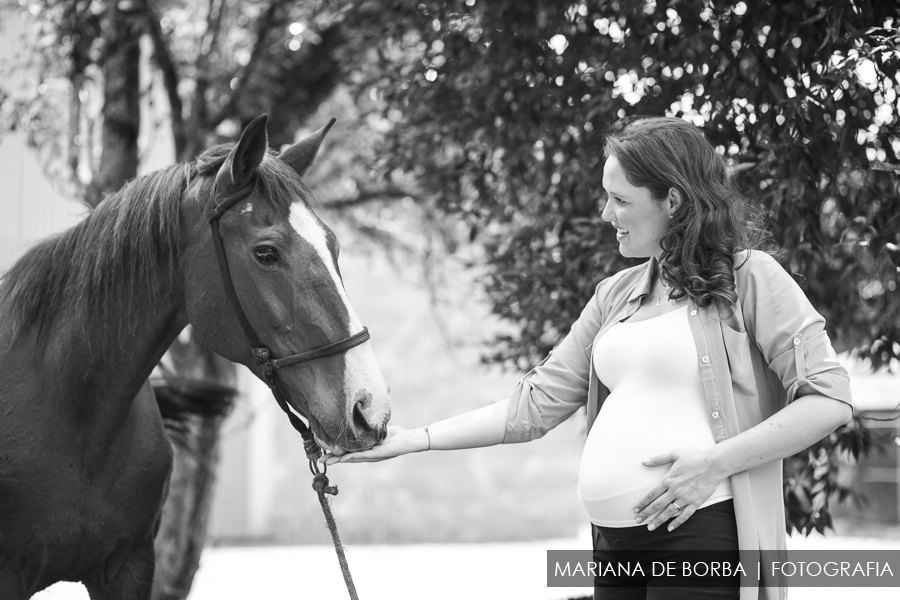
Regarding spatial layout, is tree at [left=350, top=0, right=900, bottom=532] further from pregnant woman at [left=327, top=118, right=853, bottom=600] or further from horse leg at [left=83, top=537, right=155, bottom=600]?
horse leg at [left=83, top=537, right=155, bottom=600]

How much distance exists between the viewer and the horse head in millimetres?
2139

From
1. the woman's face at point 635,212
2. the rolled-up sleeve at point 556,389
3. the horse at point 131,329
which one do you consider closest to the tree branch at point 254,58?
the horse at point 131,329

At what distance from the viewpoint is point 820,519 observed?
354 cm

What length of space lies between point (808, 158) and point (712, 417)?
1.63 m

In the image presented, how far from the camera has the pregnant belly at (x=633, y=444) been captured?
1.88m

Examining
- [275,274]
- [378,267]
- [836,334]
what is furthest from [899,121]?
[378,267]

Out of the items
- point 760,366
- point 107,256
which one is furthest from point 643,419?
point 107,256

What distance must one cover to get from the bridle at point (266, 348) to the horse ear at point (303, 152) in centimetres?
31

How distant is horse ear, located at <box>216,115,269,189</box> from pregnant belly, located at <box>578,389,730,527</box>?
1.14 metres

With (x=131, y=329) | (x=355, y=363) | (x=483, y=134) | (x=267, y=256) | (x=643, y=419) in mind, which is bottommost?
(x=643, y=419)

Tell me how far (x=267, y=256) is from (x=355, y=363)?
0.39 meters

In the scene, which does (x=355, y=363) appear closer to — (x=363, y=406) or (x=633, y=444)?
(x=363, y=406)

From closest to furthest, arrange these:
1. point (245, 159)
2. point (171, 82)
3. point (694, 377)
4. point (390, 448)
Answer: point (694, 377) → point (390, 448) → point (245, 159) → point (171, 82)

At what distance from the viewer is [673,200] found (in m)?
2.00
